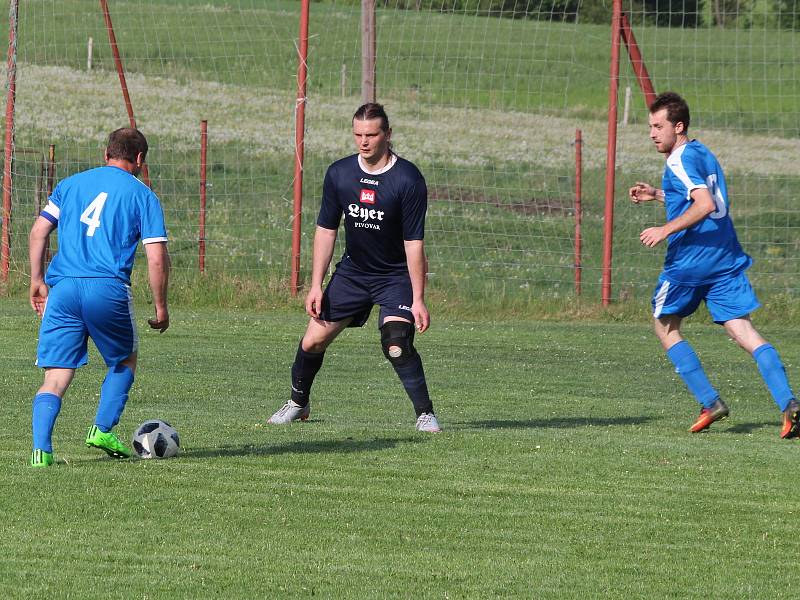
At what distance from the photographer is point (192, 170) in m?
27.9

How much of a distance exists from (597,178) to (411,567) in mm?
25956

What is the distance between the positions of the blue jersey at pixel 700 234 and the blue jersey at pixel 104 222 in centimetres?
339

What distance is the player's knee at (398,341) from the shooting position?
28.6 ft

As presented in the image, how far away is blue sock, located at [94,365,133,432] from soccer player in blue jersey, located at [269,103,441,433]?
1.67m

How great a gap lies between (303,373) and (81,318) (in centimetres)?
219

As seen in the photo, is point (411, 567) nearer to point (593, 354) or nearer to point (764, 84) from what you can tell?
point (593, 354)

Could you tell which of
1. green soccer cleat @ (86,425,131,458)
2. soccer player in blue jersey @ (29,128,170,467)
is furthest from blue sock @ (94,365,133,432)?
soccer player in blue jersey @ (29,128,170,467)

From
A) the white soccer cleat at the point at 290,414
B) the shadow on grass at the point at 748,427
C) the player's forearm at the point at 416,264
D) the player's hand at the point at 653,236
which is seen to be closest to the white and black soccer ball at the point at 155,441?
the white soccer cleat at the point at 290,414

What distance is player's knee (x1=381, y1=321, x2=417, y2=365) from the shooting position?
8.71 m

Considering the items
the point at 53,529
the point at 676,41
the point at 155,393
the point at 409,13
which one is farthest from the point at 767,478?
the point at 676,41

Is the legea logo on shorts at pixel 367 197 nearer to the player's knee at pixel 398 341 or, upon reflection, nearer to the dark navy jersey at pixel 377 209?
the dark navy jersey at pixel 377 209

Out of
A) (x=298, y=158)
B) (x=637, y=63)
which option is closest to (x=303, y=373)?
(x=298, y=158)

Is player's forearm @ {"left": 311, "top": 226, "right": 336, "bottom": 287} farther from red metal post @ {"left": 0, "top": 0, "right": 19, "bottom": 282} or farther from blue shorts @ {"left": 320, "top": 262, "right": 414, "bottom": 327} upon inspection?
red metal post @ {"left": 0, "top": 0, "right": 19, "bottom": 282}

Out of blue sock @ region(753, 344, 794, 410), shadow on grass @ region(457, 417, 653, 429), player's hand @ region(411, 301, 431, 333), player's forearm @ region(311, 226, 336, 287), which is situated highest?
player's forearm @ region(311, 226, 336, 287)
